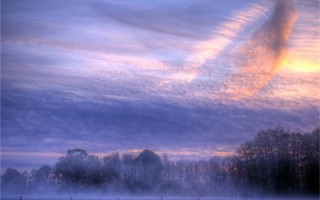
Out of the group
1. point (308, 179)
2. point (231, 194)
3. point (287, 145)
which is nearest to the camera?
point (308, 179)

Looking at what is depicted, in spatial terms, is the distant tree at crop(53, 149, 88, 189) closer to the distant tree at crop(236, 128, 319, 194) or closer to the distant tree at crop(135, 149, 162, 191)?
the distant tree at crop(135, 149, 162, 191)

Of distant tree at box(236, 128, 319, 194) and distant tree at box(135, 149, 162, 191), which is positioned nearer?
distant tree at box(236, 128, 319, 194)

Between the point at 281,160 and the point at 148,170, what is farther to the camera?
the point at 148,170

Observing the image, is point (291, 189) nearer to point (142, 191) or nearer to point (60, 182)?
point (142, 191)

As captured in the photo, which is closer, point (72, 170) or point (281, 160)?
point (281, 160)

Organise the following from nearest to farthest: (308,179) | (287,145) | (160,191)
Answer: (308,179) → (287,145) → (160,191)

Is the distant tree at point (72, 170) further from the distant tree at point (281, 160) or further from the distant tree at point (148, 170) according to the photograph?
the distant tree at point (281, 160)

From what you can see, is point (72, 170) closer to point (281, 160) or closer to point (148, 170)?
point (148, 170)

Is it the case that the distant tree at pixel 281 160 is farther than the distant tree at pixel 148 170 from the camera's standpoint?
No

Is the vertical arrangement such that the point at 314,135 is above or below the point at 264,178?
above

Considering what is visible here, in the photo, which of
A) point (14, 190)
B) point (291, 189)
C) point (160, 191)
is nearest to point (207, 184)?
point (160, 191)

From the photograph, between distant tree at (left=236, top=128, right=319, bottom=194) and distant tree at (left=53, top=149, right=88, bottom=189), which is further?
distant tree at (left=53, top=149, right=88, bottom=189)

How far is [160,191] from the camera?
86.9m

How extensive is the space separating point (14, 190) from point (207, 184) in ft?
114
